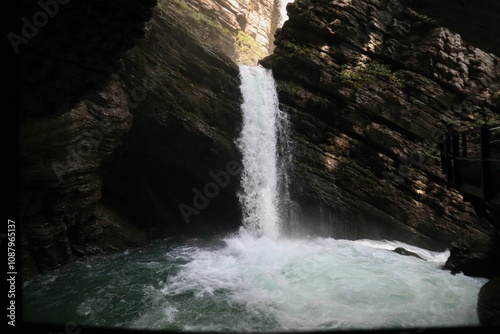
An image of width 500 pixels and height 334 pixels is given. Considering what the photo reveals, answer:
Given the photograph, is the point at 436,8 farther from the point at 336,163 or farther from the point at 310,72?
the point at 310,72

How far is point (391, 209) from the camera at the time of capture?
16.0m

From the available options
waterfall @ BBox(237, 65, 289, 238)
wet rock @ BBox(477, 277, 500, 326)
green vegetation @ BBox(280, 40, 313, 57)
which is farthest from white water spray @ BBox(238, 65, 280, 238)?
wet rock @ BBox(477, 277, 500, 326)

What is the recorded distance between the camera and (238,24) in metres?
38.8

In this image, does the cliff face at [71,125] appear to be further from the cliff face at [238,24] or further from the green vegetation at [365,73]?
the cliff face at [238,24]

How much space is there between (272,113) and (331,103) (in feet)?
11.7

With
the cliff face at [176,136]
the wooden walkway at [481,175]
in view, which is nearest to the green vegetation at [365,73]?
the cliff face at [176,136]

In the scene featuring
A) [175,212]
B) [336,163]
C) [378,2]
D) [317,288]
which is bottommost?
[317,288]

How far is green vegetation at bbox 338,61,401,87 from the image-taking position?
17312 mm

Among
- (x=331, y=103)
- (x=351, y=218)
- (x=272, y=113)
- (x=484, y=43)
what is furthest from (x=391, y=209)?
(x=484, y=43)
